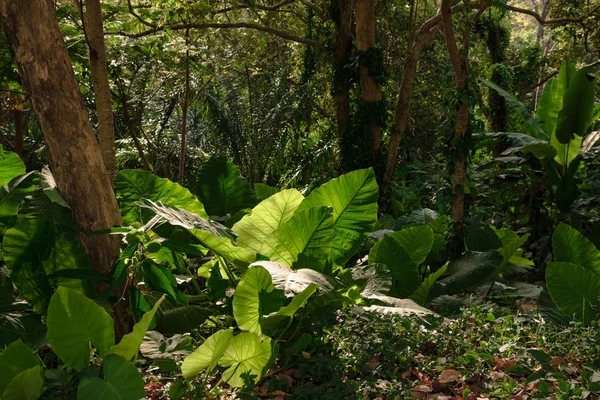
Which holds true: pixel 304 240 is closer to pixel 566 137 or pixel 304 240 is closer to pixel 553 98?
pixel 566 137

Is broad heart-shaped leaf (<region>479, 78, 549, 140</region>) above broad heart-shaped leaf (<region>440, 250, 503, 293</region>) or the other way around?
above

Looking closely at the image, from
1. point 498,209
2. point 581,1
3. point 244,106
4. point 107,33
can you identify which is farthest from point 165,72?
point 581,1

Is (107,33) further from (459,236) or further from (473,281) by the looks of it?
(473,281)

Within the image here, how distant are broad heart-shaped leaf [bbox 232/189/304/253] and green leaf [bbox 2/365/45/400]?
4.76ft

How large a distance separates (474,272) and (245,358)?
2.01 m

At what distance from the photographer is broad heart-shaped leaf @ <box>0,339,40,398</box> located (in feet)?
9.23

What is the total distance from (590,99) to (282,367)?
427 centimetres

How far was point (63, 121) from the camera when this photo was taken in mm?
3287

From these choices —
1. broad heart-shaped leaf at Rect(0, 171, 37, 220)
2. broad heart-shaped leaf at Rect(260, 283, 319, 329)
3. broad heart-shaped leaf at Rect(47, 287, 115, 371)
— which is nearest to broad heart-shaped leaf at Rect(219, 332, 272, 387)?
broad heart-shaped leaf at Rect(260, 283, 319, 329)

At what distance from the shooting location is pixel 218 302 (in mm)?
3818

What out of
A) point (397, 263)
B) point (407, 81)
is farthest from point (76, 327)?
point (407, 81)

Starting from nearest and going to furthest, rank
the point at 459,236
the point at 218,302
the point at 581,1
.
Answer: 1. the point at 218,302
2. the point at 459,236
3. the point at 581,1

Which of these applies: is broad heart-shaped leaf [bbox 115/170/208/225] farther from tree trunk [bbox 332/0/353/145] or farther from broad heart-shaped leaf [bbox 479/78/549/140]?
tree trunk [bbox 332/0/353/145]

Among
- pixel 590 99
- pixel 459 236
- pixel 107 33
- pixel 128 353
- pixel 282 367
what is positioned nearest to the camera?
pixel 128 353
